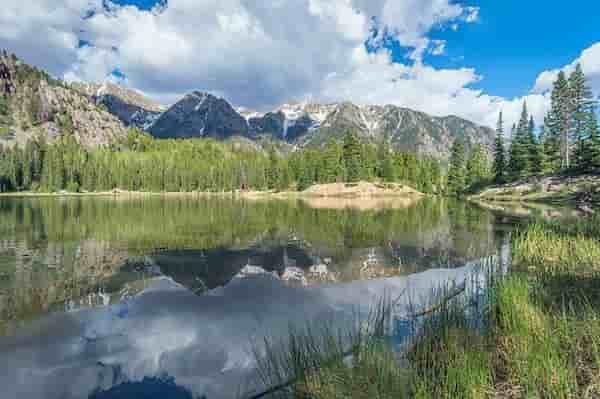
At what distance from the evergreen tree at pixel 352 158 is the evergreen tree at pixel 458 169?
33994mm

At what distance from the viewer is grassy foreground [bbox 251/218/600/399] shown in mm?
5977

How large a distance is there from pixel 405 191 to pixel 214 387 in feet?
408

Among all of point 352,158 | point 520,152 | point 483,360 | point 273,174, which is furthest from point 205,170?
point 483,360

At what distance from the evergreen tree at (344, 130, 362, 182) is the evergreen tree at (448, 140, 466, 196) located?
112 feet

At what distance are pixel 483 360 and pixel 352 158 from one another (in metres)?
125

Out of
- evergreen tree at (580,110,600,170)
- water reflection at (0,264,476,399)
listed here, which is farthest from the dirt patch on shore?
water reflection at (0,264,476,399)

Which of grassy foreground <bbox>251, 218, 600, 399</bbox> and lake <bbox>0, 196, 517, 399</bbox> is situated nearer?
grassy foreground <bbox>251, 218, 600, 399</bbox>

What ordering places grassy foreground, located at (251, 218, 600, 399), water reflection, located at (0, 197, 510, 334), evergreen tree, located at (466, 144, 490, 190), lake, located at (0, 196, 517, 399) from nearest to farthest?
grassy foreground, located at (251, 218, 600, 399), lake, located at (0, 196, 517, 399), water reflection, located at (0, 197, 510, 334), evergreen tree, located at (466, 144, 490, 190)

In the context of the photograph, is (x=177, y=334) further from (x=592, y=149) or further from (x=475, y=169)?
(x=475, y=169)

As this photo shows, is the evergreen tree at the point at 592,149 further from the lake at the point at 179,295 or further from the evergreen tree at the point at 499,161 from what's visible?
the lake at the point at 179,295

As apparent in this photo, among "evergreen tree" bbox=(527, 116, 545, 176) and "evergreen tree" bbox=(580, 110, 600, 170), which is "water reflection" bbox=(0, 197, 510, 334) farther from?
"evergreen tree" bbox=(527, 116, 545, 176)

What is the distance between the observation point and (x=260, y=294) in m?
16.4

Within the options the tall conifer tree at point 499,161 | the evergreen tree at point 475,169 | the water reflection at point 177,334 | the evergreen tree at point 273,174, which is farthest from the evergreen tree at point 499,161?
the water reflection at point 177,334

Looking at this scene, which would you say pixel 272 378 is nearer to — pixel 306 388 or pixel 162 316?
pixel 306 388
